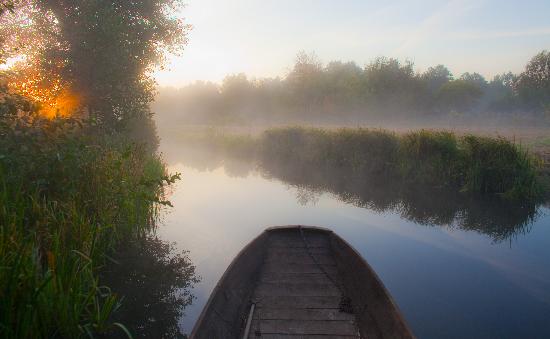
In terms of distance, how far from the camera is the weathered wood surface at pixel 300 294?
15.1 feet

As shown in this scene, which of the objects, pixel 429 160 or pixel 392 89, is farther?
pixel 392 89

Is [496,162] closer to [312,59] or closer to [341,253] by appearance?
[341,253]

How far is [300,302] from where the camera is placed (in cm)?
551

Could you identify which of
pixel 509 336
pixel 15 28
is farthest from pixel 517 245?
pixel 15 28

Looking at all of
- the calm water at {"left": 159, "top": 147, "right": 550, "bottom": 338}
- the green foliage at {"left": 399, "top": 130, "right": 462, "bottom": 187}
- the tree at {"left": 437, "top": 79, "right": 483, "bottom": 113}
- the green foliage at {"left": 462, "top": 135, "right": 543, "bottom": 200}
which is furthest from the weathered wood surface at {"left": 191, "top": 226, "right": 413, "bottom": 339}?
the tree at {"left": 437, "top": 79, "right": 483, "bottom": 113}

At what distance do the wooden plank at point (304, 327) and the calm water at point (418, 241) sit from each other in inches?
73.2

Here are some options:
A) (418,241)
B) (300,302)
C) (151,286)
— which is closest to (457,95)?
(418,241)

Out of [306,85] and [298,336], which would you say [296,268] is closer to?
[298,336]

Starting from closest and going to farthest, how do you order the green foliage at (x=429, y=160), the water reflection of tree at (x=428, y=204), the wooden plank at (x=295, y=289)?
the wooden plank at (x=295, y=289), the water reflection of tree at (x=428, y=204), the green foliage at (x=429, y=160)

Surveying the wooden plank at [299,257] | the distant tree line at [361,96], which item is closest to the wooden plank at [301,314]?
the wooden plank at [299,257]

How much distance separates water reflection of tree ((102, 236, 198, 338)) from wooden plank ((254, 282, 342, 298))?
1561 millimetres

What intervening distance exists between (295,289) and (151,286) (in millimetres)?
3366

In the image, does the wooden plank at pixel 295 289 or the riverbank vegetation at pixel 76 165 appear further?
the wooden plank at pixel 295 289

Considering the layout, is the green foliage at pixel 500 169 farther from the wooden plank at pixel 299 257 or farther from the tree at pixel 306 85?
the tree at pixel 306 85
